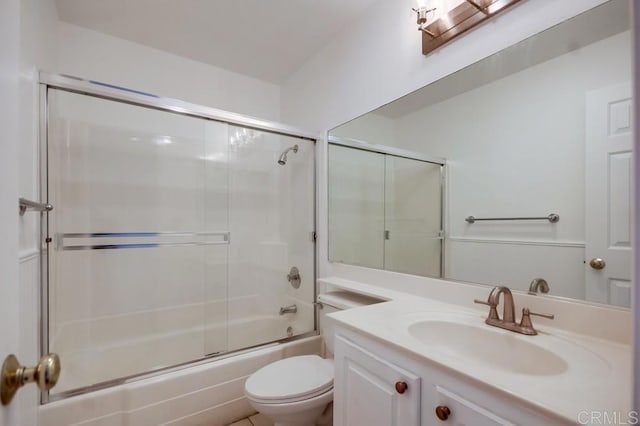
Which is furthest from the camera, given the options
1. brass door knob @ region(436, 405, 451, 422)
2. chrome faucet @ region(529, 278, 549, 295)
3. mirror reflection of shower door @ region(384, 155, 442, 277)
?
mirror reflection of shower door @ region(384, 155, 442, 277)

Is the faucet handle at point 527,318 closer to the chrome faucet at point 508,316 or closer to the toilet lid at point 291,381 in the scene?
the chrome faucet at point 508,316

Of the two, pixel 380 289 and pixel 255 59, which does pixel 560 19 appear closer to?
pixel 380 289

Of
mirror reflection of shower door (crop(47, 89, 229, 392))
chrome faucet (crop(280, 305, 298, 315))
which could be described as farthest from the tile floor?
chrome faucet (crop(280, 305, 298, 315))

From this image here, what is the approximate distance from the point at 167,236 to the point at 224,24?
153cm

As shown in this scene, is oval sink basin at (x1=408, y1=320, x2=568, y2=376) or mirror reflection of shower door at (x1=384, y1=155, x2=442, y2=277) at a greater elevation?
mirror reflection of shower door at (x1=384, y1=155, x2=442, y2=277)

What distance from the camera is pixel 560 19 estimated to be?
980 mm

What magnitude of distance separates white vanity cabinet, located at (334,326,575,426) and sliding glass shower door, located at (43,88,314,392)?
43.4 inches

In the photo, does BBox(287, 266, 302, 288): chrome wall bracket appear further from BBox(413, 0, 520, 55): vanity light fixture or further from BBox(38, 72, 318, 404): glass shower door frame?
BBox(413, 0, 520, 55): vanity light fixture

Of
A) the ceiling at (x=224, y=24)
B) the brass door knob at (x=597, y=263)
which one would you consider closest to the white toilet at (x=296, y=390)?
the brass door knob at (x=597, y=263)

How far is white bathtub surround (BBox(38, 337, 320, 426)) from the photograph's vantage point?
50.4 inches

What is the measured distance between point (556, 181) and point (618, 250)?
0.28 m

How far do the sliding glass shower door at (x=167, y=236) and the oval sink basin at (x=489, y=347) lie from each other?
1.24 m

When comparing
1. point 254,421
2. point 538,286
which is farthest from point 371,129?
point 254,421

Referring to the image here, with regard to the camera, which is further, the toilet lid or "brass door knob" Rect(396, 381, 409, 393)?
the toilet lid
